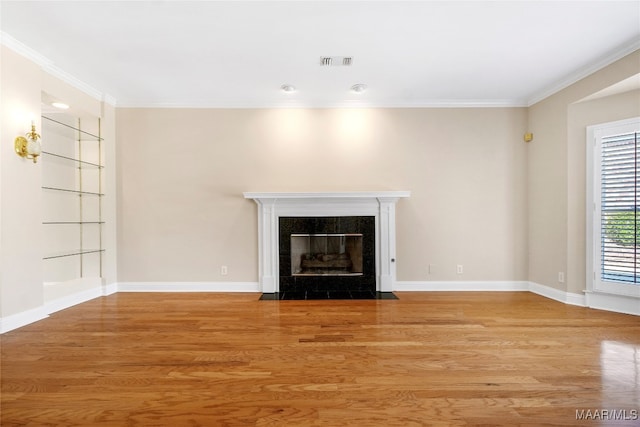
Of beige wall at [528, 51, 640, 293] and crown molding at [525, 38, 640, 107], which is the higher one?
crown molding at [525, 38, 640, 107]

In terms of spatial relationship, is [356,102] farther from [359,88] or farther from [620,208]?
[620,208]

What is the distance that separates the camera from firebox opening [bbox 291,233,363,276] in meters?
4.24

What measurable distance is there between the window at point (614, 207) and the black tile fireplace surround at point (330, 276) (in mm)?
2492

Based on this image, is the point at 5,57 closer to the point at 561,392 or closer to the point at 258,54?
the point at 258,54

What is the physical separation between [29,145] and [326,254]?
3428mm

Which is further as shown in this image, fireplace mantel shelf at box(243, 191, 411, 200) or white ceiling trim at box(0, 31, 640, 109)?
fireplace mantel shelf at box(243, 191, 411, 200)

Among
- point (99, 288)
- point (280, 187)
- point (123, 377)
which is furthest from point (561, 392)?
point (99, 288)

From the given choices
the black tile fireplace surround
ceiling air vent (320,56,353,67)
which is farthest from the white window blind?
ceiling air vent (320,56,353,67)

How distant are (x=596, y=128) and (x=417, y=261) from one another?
8.26 feet

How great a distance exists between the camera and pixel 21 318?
2.91 meters

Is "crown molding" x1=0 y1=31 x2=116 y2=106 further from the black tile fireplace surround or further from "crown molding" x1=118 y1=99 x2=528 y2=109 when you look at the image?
the black tile fireplace surround

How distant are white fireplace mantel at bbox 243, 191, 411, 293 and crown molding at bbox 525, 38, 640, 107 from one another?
226cm

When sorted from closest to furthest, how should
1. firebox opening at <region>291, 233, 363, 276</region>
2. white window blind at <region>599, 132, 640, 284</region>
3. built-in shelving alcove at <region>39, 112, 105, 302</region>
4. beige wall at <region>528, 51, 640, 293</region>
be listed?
white window blind at <region>599, 132, 640, 284</region> < beige wall at <region>528, 51, 640, 293</region> < built-in shelving alcove at <region>39, 112, 105, 302</region> < firebox opening at <region>291, 233, 363, 276</region>

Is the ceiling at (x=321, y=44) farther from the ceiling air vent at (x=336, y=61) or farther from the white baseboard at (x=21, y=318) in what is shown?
the white baseboard at (x=21, y=318)
